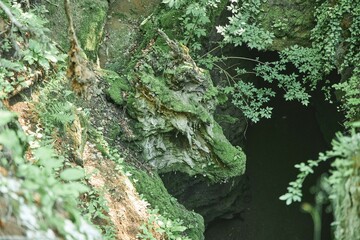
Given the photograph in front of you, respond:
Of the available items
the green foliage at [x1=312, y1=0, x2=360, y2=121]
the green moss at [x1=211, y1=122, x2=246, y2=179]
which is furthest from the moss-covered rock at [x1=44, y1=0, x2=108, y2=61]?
the green foliage at [x1=312, y1=0, x2=360, y2=121]

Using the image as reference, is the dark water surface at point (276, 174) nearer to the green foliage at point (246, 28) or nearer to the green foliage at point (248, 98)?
the green foliage at point (248, 98)

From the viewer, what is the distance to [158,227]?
5484 millimetres

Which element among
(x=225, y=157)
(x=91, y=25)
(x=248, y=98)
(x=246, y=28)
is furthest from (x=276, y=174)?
(x=91, y=25)

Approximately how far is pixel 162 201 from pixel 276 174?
16.8ft

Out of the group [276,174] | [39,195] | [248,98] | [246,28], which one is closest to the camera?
[39,195]

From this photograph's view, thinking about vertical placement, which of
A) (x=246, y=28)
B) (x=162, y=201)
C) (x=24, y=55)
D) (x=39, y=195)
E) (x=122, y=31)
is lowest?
(x=39, y=195)

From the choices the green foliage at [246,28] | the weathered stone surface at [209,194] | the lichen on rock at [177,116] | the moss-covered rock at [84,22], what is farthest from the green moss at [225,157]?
the moss-covered rock at [84,22]

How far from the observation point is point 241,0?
877 cm

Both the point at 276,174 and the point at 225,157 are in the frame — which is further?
the point at 276,174

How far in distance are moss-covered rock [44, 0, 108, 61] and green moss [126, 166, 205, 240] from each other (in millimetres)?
2765

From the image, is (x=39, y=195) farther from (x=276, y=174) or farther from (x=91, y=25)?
(x=276, y=174)

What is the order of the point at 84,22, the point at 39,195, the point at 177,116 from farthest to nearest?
1. the point at 84,22
2. the point at 177,116
3. the point at 39,195

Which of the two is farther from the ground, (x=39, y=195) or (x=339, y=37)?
(x=339, y=37)

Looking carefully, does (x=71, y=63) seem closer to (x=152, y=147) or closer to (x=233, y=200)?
(x=152, y=147)
